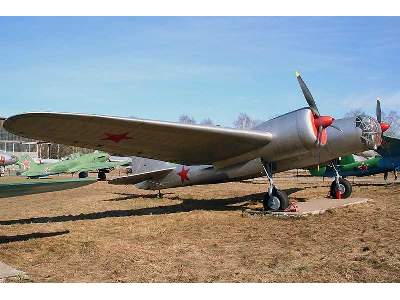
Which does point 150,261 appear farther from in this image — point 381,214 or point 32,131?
point 381,214

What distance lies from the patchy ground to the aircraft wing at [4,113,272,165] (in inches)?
77.3

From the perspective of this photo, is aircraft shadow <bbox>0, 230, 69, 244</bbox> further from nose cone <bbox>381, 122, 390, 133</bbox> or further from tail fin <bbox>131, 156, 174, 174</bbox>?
nose cone <bbox>381, 122, 390, 133</bbox>

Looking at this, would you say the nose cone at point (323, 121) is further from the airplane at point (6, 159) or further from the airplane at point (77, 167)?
the airplane at point (6, 159)

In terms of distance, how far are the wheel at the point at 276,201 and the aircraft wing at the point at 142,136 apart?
62.0 inches

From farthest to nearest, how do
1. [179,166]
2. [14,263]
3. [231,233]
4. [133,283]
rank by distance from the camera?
1. [179,166]
2. [231,233]
3. [14,263]
4. [133,283]

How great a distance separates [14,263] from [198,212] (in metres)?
7.00

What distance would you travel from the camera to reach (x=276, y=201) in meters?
12.2

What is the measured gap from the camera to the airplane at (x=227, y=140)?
9438 mm

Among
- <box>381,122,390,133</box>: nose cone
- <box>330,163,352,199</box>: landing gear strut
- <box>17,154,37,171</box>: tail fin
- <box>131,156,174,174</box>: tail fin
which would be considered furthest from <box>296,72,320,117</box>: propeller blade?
<box>17,154,37,171</box>: tail fin

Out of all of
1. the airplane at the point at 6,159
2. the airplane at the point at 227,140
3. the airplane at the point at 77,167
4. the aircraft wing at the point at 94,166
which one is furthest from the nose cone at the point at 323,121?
the airplane at the point at 6,159

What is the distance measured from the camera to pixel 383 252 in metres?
6.95

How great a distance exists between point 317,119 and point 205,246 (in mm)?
5635

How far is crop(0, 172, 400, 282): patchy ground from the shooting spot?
587 centimetres

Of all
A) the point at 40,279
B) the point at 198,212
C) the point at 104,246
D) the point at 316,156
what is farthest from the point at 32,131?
the point at 316,156
